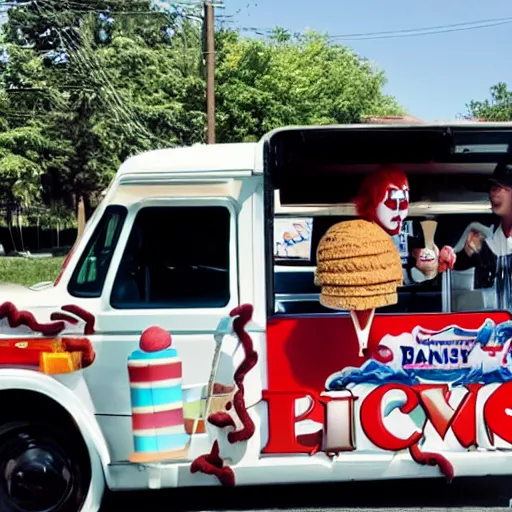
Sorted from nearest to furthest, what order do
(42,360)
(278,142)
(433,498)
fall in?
(42,360), (278,142), (433,498)

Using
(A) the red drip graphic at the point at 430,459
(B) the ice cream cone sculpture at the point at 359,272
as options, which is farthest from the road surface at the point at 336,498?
(B) the ice cream cone sculpture at the point at 359,272

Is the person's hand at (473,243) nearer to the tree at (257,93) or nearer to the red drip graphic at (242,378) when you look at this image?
the red drip graphic at (242,378)

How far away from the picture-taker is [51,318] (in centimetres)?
396

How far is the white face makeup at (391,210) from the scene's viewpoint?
13.9 feet

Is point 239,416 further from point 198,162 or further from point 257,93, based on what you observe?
point 257,93

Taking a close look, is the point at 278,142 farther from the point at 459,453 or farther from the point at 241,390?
the point at 459,453

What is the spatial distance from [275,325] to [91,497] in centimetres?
139

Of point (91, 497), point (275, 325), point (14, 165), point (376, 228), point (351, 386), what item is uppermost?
point (14, 165)

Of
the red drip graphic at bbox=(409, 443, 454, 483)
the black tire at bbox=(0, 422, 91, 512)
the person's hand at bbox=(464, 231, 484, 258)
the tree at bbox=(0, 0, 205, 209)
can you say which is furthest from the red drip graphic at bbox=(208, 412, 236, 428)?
the tree at bbox=(0, 0, 205, 209)

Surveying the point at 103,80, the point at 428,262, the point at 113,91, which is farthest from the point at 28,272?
the point at 428,262

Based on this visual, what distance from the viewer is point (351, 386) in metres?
4.11

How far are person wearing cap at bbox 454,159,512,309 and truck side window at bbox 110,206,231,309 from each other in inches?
67.7

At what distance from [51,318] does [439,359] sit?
216 centimetres

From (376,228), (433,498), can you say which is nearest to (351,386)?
(376,228)
